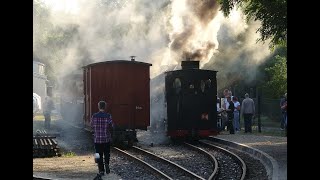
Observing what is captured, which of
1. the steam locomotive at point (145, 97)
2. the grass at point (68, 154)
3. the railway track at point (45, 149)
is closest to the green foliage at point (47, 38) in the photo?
the steam locomotive at point (145, 97)

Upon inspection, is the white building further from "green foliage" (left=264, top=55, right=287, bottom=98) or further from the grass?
the grass

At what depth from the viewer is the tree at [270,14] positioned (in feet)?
43.8

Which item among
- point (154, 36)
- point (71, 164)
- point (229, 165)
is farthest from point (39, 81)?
point (229, 165)

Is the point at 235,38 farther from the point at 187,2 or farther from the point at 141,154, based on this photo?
the point at 141,154

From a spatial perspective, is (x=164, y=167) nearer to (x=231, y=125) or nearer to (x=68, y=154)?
(x=68, y=154)

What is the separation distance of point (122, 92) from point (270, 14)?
19.9 ft

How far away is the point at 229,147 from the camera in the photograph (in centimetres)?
1809

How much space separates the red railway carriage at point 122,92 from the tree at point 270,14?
4382mm

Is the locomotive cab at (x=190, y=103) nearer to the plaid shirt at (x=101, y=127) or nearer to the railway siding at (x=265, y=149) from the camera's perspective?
the railway siding at (x=265, y=149)

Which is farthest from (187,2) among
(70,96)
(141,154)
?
(141,154)

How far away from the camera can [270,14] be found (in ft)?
→ 45.2

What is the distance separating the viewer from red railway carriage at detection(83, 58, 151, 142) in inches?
701
